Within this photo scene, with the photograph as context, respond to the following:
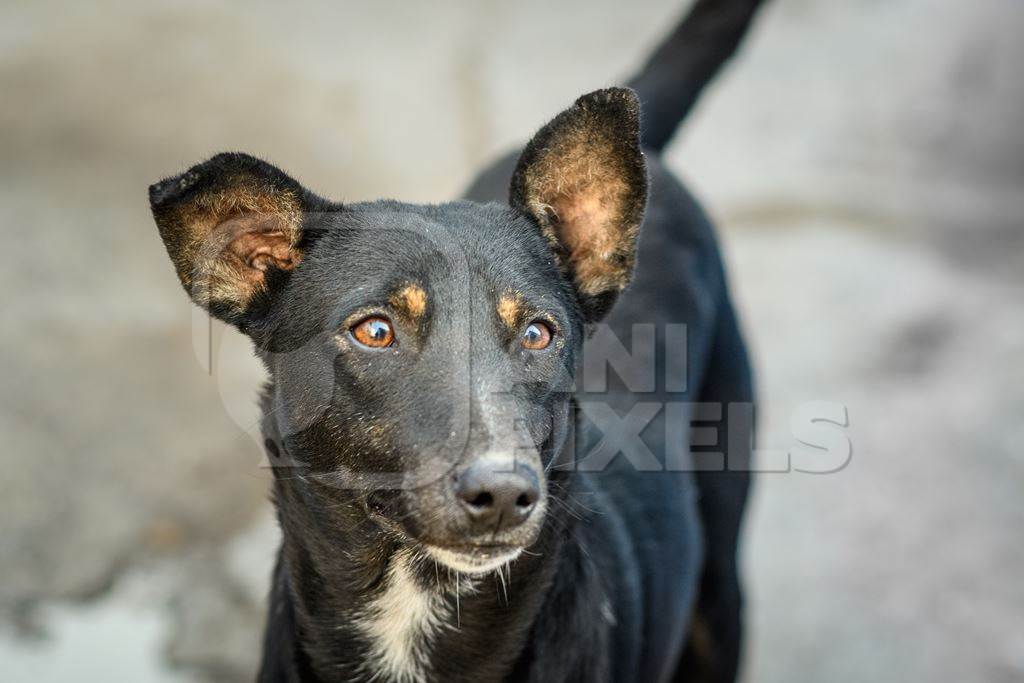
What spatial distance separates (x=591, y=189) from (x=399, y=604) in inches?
42.6

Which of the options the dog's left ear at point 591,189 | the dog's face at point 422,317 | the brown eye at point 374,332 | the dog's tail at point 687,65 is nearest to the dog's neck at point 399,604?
the dog's face at point 422,317

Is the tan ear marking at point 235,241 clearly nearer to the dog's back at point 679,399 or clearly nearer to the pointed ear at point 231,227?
the pointed ear at point 231,227

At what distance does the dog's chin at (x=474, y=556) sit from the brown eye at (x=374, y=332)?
444 millimetres

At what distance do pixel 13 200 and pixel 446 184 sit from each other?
2202mm

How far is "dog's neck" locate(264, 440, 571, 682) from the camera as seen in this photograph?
2664mm

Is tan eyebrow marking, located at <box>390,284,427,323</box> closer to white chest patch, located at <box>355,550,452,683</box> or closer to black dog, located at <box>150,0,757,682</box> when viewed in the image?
black dog, located at <box>150,0,757,682</box>

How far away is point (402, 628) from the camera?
8.93ft

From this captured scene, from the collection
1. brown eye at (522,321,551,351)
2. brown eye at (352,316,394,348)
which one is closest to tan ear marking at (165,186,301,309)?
brown eye at (352,316,394,348)

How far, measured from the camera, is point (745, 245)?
21.3 ft

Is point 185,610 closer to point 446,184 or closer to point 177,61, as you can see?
point 446,184

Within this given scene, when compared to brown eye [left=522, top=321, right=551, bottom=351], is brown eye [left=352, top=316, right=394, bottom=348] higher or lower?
higher

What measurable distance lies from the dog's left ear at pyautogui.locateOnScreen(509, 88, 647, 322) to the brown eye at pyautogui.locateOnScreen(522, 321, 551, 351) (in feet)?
1.02

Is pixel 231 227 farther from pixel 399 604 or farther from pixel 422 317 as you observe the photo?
pixel 399 604

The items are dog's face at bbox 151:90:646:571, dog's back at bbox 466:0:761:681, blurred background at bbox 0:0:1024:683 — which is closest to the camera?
dog's face at bbox 151:90:646:571
